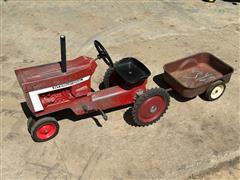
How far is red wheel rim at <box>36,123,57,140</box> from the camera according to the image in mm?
5676

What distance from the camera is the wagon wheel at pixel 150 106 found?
573 centimetres

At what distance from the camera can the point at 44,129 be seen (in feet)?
18.8

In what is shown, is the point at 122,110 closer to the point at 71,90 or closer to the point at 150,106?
the point at 150,106

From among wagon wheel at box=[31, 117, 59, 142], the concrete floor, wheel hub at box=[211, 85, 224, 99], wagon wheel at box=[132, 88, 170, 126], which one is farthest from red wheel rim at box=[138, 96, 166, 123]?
wagon wheel at box=[31, 117, 59, 142]

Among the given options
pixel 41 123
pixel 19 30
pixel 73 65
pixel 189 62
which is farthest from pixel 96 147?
pixel 19 30

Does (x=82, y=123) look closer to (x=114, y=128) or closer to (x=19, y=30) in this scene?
(x=114, y=128)

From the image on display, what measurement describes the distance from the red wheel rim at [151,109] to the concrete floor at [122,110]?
0.66ft

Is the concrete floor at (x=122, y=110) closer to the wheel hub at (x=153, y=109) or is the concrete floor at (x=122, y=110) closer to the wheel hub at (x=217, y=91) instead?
the wheel hub at (x=217, y=91)

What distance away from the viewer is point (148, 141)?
5.82 metres

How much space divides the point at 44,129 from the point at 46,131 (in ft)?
0.20

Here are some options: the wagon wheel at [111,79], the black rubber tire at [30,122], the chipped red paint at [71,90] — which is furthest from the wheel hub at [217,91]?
the black rubber tire at [30,122]

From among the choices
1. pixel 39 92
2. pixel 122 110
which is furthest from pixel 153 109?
pixel 39 92

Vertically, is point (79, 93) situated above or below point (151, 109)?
above

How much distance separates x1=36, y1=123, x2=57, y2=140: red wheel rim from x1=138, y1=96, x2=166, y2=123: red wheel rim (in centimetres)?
149
